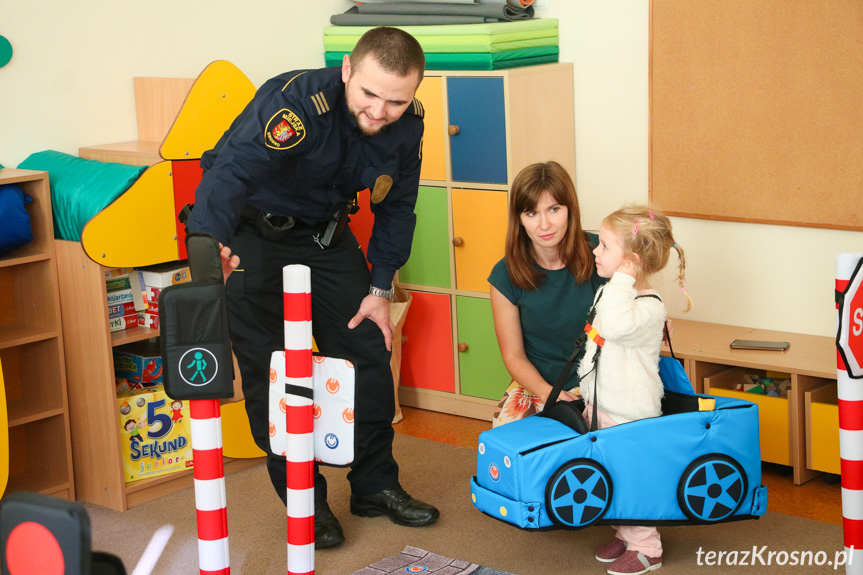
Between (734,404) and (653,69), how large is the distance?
1.60m

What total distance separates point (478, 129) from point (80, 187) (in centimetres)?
149

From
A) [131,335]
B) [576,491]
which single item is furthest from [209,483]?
[131,335]

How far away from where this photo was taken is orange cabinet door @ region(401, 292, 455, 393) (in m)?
3.84

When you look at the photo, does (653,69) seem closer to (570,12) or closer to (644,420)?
(570,12)

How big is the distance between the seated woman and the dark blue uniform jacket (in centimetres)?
33

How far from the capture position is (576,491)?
7.30 feet

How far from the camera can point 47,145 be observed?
10.6 ft

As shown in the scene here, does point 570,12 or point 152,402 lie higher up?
point 570,12

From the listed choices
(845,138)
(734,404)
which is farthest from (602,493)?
(845,138)

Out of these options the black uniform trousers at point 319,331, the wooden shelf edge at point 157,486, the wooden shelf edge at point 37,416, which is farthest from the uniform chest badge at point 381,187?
the wooden shelf edge at point 37,416

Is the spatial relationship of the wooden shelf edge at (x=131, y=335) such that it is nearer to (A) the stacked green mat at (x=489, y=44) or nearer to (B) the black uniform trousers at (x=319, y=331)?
(B) the black uniform trousers at (x=319, y=331)

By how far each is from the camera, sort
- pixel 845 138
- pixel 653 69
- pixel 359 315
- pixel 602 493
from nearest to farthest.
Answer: pixel 602 493 → pixel 359 315 → pixel 845 138 → pixel 653 69

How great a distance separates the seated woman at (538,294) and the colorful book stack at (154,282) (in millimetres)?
1122

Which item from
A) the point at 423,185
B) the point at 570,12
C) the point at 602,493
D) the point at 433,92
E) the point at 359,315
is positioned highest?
the point at 570,12
